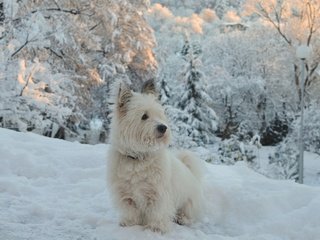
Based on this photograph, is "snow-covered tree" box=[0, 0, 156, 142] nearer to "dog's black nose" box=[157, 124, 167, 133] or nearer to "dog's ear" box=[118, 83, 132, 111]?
"dog's ear" box=[118, 83, 132, 111]

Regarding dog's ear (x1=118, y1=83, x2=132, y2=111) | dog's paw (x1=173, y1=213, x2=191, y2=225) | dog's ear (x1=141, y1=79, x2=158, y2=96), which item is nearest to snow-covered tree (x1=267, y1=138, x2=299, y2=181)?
dog's paw (x1=173, y1=213, x2=191, y2=225)

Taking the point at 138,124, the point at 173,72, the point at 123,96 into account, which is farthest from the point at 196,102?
the point at 138,124

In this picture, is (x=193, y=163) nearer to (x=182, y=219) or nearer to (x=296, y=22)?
(x=182, y=219)

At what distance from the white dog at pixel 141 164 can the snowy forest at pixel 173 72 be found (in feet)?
1.17

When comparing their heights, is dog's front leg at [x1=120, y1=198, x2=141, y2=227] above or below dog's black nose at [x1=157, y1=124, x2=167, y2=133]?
below

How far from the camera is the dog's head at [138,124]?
406cm

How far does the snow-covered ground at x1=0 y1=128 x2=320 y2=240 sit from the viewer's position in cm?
405

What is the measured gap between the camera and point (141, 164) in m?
4.11

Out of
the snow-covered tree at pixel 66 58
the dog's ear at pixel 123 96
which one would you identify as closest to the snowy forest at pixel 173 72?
the snow-covered tree at pixel 66 58

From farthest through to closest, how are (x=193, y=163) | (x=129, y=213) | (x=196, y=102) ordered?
1. (x=196, y=102)
2. (x=193, y=163)
3. (x=129, y=213)

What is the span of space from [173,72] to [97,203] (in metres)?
28.0

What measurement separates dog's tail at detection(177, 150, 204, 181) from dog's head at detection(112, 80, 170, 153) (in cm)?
94

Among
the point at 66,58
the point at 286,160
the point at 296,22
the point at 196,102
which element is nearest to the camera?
the point at 66,58

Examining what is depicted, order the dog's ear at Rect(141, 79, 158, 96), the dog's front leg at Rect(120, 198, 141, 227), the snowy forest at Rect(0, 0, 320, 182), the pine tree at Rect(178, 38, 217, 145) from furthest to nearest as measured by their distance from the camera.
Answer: the pine tree at Rect(178, 38, 217, 145) < the snowy forest at Rect(0, 0, 320, 182) < the dog's ear at Rect(141, 79, 158, 96) < the dog's front leg at Rect(120, 198, 141, 227)
